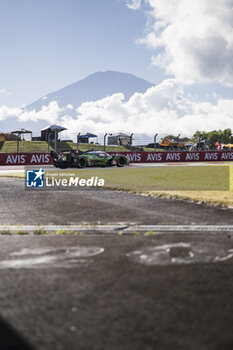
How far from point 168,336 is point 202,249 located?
9.01ft

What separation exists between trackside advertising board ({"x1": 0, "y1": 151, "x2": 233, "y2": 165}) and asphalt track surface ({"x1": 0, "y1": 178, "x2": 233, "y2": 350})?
26299mm

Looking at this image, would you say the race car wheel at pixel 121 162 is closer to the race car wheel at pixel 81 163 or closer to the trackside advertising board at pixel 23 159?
the race car wheel at pixel 81 163

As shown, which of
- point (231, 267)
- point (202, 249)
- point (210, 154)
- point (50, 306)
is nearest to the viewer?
point (50, 306)

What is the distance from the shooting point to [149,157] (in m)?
37.0

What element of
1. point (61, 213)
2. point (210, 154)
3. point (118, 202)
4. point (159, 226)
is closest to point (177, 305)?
point (159, 226)

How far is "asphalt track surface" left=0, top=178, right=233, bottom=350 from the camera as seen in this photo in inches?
110

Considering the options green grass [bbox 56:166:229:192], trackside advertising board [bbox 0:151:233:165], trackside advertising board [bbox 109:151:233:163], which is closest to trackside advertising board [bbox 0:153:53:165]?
trackside advertising board [bbox 0:151:233:165]

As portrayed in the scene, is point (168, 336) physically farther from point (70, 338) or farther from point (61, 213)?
point (61, 213)

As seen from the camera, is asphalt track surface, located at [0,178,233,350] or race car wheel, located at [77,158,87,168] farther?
race car wheel, located at [77,158,87,168]

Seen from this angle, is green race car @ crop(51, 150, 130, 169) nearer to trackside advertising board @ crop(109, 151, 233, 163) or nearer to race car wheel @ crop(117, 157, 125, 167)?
race car wheel @ crop(117, 157, 125, 167)

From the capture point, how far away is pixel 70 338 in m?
2.78

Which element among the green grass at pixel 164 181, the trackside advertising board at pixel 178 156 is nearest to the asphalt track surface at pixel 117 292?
the green grass at pixel 164 181

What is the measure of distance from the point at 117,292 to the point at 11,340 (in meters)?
1.21

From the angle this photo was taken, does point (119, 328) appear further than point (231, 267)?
No
